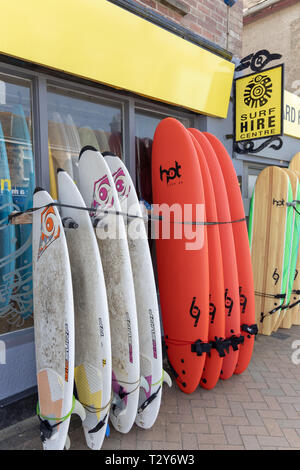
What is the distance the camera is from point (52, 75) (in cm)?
243

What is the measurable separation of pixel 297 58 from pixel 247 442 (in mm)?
9566

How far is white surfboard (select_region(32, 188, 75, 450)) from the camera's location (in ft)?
5.61

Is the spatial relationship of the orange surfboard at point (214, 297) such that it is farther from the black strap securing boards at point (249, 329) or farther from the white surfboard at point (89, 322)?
the white surfboard at point (89, 322)

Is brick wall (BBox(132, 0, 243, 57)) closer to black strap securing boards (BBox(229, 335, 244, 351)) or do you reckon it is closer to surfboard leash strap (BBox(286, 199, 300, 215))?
surfboard leash strap (BBox(286, 199, 300, 215))

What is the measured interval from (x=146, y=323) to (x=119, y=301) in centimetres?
28

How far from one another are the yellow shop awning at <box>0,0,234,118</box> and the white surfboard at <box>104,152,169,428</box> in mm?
1199

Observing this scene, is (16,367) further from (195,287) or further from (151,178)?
(151,178)

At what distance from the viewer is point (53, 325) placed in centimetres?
181

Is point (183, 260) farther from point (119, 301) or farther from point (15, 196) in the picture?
point (15, 196)

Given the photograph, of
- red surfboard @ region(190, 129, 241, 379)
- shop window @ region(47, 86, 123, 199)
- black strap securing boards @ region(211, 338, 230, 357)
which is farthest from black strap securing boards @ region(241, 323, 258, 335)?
shop window @ region(47, 86, 123, 199)

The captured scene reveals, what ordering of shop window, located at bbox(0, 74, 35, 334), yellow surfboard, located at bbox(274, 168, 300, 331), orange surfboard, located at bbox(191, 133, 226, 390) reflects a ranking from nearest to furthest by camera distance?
shop window, located at bbox(0, 74, 35, 334) < orange surfboard, located at bbox(191, 133, 226, 390) < yellow surfboard, located at bbox(274, 168, 300, 331)

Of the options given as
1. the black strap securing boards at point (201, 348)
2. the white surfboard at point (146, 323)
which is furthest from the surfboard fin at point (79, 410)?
the black strap securing boards at point (201, 348)

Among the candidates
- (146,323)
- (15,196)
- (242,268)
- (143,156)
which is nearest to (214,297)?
(242,268)

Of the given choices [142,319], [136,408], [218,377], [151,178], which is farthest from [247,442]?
[151,178]
